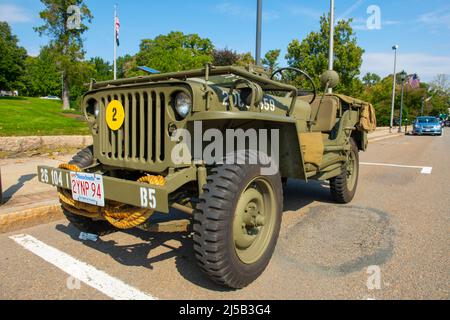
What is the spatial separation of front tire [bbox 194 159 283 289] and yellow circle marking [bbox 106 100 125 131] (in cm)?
101

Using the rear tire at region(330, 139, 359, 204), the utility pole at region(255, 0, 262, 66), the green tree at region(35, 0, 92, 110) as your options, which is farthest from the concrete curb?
the green tree at region(35, 0, 92, 110)

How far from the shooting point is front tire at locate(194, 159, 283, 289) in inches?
99.4

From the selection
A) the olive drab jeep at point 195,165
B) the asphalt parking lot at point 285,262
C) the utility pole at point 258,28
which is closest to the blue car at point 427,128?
the utility pole at point 258,28

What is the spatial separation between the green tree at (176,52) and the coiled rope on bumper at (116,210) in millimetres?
1508

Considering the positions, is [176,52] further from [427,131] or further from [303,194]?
[427,131]

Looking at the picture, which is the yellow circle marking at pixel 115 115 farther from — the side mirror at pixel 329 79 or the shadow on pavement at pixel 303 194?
the side mirror at pixel 329 79

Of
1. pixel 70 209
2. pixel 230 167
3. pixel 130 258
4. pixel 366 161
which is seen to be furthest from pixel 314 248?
pixel 366 161

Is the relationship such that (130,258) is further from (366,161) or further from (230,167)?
(366,161)

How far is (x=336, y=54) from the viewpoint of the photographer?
22.2 m

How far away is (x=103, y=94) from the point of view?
10.7 feet

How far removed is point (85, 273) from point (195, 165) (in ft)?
4.50

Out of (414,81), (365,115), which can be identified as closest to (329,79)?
(365,115)
